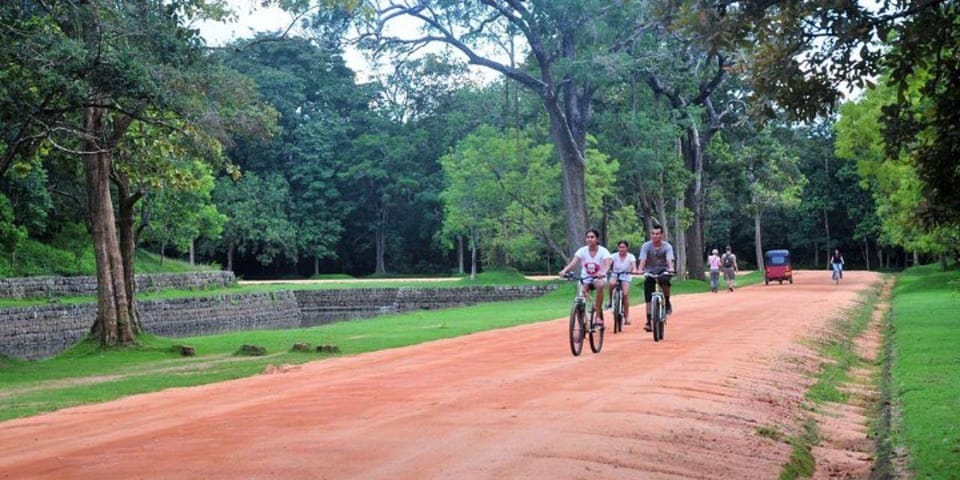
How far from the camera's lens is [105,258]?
21.0m

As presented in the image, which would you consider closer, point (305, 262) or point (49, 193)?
point (49, 193)

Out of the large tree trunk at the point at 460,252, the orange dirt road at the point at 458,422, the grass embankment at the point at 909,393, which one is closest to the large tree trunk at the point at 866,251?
the large tree trunk at the point at 460,252

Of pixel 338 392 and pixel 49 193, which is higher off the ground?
pixel 49 193

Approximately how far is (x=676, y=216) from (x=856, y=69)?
41844 mm

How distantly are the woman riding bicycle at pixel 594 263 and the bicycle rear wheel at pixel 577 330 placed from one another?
2.87ft

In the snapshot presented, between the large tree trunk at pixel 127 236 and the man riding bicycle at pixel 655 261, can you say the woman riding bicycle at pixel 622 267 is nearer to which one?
the man riding bicycle at pixel 655 261

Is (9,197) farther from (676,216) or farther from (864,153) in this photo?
(864,153)

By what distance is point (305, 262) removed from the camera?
82688 millimetres

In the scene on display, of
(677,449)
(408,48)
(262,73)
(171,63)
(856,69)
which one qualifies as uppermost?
(262,73)

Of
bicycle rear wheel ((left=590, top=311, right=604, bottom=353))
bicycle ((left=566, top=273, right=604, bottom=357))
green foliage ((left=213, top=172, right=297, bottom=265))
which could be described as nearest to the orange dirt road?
bicycle ((left=566, top=273, right=604, bottom=357))

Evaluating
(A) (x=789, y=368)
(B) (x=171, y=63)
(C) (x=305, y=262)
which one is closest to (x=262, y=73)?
(C) (x=305, y=262)

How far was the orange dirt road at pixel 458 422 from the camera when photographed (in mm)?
7051

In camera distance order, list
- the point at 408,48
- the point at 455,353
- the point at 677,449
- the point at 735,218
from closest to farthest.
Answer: the point at 677,449
the point at 455,353
the point at 408,48
the point at 735,218

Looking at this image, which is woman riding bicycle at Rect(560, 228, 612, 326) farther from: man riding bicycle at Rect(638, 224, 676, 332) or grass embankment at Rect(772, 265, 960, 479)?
grass embankment at Rect(772, 265, 960, 479)
